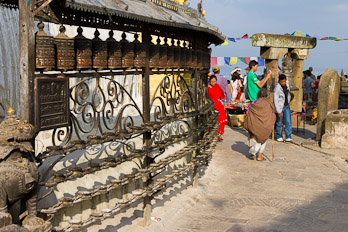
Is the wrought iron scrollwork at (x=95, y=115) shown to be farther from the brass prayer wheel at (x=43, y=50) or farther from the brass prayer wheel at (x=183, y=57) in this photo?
the brass prayer wheel at (x=183, y=57)

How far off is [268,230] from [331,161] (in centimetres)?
494

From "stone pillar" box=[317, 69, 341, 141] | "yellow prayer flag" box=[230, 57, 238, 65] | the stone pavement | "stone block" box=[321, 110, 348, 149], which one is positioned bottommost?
the stone pavement

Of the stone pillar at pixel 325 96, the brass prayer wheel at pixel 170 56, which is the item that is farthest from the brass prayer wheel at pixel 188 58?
the stone pillar at pixel 325 96

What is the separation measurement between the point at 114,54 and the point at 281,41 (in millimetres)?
10970

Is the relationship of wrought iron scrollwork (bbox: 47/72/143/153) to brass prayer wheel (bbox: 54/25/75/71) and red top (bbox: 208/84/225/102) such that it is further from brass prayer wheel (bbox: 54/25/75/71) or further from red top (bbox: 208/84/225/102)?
red top (bbox: 208/84/225/102)

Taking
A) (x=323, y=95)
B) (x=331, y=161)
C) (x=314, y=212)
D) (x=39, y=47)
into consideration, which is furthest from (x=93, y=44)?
(x=323, y=95)

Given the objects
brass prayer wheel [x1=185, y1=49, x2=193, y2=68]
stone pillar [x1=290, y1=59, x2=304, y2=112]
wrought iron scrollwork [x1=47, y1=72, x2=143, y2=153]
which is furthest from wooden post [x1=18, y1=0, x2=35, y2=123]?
stone pillar [x1=290, y1=59, x2=304, y2=112]

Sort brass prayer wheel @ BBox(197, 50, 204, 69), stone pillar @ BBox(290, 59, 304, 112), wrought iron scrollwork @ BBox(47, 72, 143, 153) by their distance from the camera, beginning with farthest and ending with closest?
stone pillar @ BBox(290, 59, 304, 112)
brass prayer wheel @ BBox(197, 50, 204, 69)
wrought iron scrollwork @ BBox(47, 72, 143, 153)

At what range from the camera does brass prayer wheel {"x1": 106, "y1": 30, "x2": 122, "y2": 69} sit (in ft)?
15.9

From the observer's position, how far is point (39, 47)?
3838 millimetres

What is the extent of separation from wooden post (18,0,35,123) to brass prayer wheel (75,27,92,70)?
2.05ft

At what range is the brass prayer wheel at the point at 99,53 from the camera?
4.61 meters

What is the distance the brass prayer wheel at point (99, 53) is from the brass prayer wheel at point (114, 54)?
0.11 meters

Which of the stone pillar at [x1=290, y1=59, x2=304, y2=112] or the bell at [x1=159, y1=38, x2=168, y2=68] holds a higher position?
the bell at [x1=159, y1=38, x2=168, y2=68]
